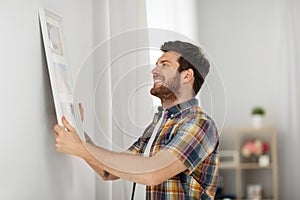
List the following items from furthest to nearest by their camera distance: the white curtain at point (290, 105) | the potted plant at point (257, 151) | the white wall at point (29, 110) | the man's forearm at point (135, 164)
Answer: the white curtain at point (290, 105) → the potted plant at point (257, 151) → the man's forearm at point (135, 164) → the white wall at point (29, 110)

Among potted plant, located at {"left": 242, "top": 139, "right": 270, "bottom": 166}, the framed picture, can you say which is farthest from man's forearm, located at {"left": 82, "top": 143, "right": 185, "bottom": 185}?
potted plant, located at {"left": 242, "top": 139, "right": 270, "bottom": 166}

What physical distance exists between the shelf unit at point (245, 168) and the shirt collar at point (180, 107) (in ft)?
10.0

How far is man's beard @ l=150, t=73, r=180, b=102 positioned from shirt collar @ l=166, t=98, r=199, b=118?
0.09 feet

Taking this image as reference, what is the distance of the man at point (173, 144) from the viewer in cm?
154

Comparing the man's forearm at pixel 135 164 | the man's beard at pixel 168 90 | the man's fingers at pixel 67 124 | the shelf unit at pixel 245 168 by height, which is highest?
the man's beard at pixel 168 90

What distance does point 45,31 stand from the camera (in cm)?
162

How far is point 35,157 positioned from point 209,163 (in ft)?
1.73

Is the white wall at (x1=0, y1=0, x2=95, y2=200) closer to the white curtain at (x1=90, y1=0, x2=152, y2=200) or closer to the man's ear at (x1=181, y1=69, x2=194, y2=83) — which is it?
the white curtain at (x1=90, y1=0, x2=152, y2=200)

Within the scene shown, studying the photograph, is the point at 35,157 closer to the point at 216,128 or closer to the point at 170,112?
the point at 170,112

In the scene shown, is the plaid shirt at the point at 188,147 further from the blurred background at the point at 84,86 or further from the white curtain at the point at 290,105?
the white curtain at the point at 290,105

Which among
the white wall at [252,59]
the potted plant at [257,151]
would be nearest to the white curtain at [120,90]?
the potted plant at [257,151]

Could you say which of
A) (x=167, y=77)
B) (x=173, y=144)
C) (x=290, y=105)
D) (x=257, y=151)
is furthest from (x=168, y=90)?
(x=290, y=105)

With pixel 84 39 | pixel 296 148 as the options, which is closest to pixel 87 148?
pixel 84 39

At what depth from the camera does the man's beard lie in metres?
1.57
